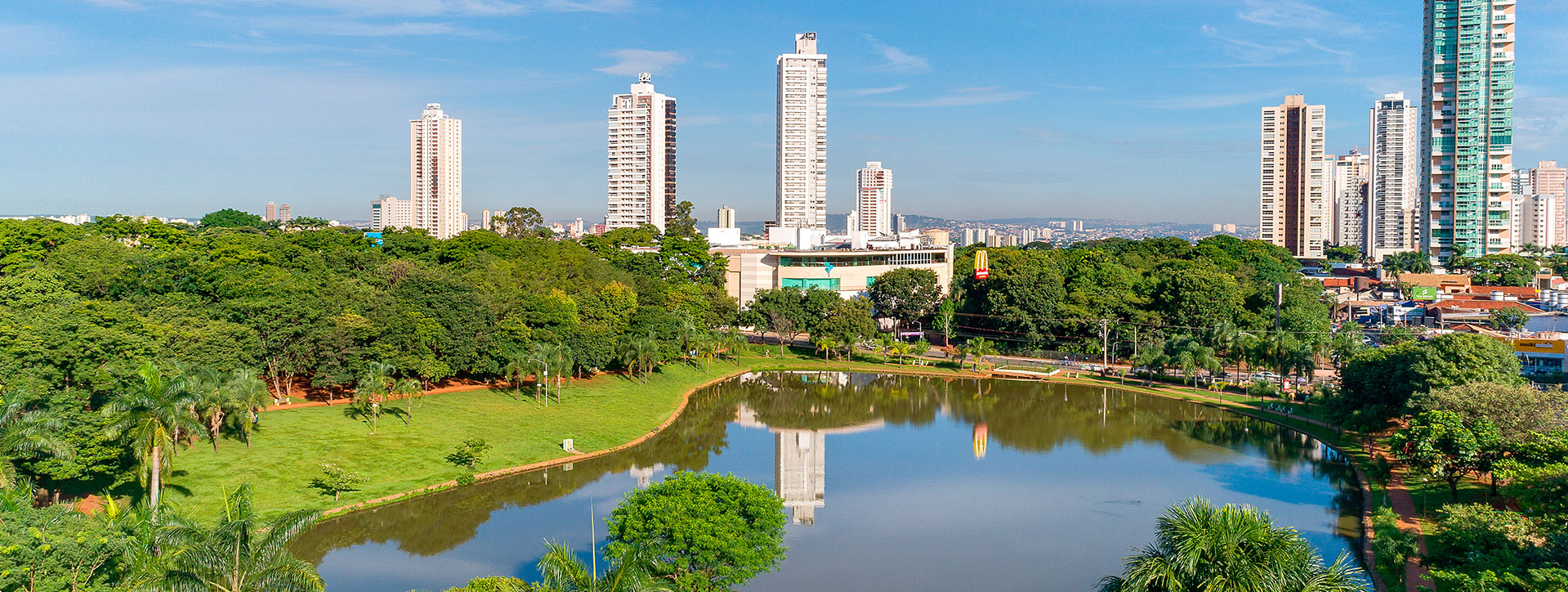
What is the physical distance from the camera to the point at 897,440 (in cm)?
3516

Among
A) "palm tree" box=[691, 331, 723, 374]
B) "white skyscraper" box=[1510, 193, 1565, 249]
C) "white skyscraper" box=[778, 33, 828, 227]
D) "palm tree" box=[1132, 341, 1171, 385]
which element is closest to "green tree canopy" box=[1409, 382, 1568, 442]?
"palm tree" box=[1132, 341, 1171, 385]

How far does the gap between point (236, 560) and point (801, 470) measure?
18209 millimetres

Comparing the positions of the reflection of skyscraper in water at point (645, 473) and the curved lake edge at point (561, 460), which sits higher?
the curved lake edge at point (561, 460)

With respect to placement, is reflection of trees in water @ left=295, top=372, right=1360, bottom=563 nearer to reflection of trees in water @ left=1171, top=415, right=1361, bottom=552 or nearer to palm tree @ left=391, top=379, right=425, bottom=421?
→ reflection of trees in water @ left=1171, top=415, right=1361, bottom=552

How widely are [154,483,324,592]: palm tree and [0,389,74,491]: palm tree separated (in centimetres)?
582

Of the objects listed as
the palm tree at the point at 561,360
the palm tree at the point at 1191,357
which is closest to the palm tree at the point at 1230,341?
the palm tree at the point at 1191,357

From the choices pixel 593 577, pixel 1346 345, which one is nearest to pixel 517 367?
pixel 593 577

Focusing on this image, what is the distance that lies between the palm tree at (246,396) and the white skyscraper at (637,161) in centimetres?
8731

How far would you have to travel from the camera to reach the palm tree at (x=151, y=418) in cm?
2122

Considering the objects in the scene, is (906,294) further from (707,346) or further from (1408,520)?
(1408,520)

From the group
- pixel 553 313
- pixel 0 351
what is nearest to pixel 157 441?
pixel 0 351

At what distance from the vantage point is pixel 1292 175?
134 metres

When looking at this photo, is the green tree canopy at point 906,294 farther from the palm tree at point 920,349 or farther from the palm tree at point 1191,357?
the palm tree at point 1191,357

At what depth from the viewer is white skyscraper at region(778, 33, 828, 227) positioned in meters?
110
